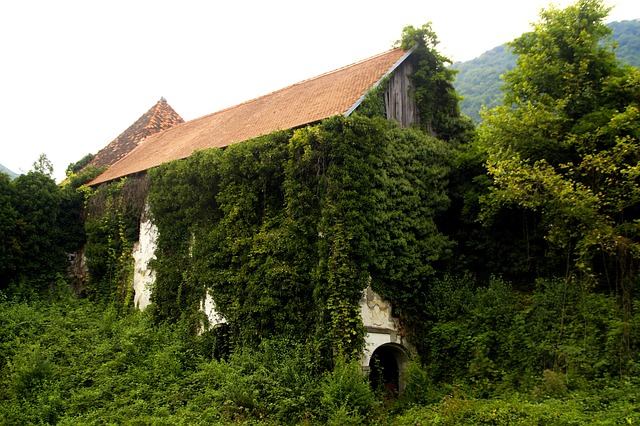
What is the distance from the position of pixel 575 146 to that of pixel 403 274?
5171 mm

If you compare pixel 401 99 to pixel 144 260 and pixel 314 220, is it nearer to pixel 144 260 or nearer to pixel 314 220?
pixel 314 220

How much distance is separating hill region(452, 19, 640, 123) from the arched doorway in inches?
771

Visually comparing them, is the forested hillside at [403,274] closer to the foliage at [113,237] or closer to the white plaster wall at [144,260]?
the white plaster wall at [144,260]

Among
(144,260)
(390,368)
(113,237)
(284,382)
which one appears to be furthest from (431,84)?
(113,237)

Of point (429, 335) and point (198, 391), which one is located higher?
point (429, 335)

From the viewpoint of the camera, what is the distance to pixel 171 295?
592 inches

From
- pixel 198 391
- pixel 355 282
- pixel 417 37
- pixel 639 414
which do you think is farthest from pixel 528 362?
pixel 417 37

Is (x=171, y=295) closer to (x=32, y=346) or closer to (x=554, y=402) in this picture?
(x=32, y=346)

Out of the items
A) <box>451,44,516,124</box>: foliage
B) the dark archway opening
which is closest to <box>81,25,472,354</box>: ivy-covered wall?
the dark archway opening

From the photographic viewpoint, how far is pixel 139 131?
24.2m

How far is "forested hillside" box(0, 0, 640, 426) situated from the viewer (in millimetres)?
10086

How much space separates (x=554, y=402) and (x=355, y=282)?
14.3 feet

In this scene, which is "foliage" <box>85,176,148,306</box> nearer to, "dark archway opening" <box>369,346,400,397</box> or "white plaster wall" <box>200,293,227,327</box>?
"white plaster wall" <box>200,293,227,327</box>

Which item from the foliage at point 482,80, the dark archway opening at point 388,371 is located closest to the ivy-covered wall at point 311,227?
the dark archway opening at point 388,371
